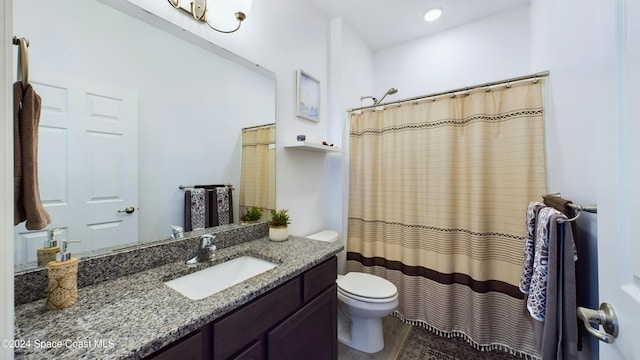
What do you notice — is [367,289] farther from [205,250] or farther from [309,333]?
[205,250]

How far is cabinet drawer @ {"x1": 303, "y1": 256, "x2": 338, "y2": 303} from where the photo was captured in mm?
1147

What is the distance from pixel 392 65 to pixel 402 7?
669 millimetres

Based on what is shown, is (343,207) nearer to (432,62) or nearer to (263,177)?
(263,177)

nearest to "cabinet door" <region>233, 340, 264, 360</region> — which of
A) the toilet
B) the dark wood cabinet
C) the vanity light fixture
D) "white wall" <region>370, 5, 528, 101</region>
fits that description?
the dark wood cabinet

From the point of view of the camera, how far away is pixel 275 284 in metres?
0.95

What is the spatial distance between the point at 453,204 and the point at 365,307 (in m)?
1.02

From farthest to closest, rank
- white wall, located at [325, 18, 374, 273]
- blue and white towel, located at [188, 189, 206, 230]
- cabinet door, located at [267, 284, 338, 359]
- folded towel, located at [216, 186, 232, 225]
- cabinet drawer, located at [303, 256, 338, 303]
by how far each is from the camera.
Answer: white wall, located at [325, 18, 374, 273], folded towel, located at [216, 186, 232, 225], blue and white towel, located at [188, 189, 206, 230], cabinet drawer, located at [303, 256, 338, 303], cabinet door, located at [267, 284, 338, 359]

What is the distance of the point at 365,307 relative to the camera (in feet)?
5.19

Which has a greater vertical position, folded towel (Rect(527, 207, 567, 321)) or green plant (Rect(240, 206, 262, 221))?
green plant (Rect(240, 206, 262, 221))

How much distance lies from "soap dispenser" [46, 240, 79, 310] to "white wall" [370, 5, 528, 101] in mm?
2764

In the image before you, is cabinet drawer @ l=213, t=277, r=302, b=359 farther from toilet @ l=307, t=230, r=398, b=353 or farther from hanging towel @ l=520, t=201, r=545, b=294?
hanging towel @ l=520, t=201, r=545, b=294

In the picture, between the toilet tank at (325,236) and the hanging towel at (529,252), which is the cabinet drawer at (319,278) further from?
the hanging towel at (529,252)

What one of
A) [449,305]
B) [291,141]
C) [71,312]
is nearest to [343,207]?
[291,141]

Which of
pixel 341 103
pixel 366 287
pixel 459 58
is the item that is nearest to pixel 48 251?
pixel 366 287
